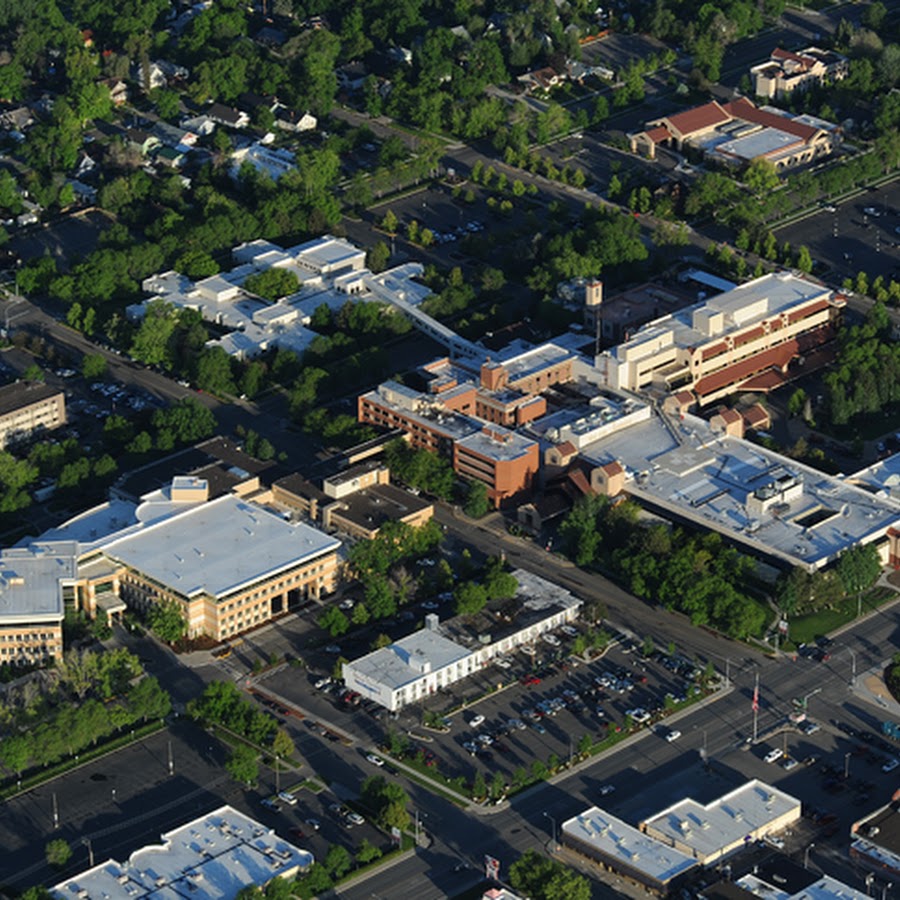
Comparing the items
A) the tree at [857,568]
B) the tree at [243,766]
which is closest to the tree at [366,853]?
the tree at [243,766]

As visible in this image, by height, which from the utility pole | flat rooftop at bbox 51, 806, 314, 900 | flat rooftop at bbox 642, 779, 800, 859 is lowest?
the utility pole

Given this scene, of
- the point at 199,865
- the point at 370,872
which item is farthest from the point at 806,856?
the point at 199,865

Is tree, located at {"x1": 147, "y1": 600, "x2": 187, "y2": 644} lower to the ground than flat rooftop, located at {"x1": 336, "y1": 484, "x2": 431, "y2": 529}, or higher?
lower

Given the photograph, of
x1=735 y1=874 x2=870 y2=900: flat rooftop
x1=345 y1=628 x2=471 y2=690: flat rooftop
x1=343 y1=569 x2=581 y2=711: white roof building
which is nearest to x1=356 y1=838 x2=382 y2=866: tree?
x1=343 y1=569 x2=581 y2=711: white roof building

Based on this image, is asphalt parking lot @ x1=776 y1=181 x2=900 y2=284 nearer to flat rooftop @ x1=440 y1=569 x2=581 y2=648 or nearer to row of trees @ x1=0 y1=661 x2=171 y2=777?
flat rooftop @ x1=440 y1=569 x2=581 y2=648

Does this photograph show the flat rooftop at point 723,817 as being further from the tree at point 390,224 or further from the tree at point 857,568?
the tree at point 390,224

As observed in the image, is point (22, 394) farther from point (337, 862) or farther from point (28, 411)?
point (337, 862)

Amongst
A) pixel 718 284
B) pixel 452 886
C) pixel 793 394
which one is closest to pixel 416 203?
pixel 718 284
